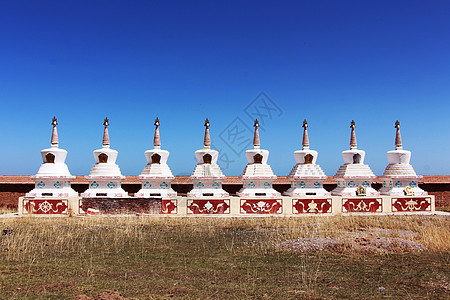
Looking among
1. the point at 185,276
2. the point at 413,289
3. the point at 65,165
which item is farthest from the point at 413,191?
the point at 65,165

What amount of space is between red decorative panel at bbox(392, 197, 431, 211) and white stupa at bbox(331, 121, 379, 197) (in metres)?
1.32

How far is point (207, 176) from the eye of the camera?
22328 mm

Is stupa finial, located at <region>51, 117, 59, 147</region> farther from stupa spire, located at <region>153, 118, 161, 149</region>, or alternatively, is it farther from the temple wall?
stupa spire, located at <region>153, 118, 161, 149</region>

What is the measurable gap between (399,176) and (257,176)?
8.75 m

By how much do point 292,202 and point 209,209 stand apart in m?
4.45

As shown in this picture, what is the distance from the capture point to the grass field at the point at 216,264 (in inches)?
305

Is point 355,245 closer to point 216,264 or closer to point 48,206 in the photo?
point 216,264

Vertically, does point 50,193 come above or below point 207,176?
below

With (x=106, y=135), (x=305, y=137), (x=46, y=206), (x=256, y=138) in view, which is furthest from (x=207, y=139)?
(x=46, y=206)

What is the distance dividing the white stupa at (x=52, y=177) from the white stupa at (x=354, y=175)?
15.6m

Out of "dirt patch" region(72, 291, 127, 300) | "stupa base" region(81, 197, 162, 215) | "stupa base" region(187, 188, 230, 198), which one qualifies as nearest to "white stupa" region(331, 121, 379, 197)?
"stupa base" region(187, 188, 230, 198)

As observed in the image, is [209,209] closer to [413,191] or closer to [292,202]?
[292,202]

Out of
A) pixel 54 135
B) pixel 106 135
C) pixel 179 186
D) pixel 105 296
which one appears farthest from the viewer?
pixel 179 186

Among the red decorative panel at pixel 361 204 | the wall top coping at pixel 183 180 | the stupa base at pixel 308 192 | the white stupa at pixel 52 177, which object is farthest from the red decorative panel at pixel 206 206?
the white stupa at pixel 52 177
